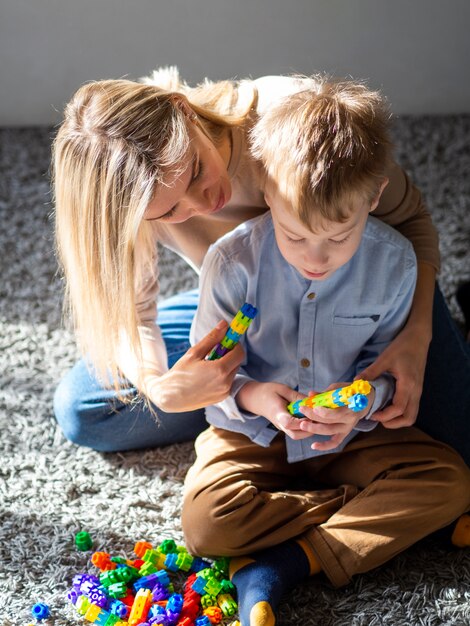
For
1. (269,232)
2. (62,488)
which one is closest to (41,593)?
(62,488)

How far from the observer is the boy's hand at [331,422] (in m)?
1.17

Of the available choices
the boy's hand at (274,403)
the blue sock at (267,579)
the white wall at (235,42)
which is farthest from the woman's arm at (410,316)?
the white wall at (235,42)

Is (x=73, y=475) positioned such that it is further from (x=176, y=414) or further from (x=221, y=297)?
(x=221, y=297)

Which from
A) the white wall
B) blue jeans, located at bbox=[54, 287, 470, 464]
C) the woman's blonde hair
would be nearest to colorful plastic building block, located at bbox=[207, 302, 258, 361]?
the woman's blonde hair

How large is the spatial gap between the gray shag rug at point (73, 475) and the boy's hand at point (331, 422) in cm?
21

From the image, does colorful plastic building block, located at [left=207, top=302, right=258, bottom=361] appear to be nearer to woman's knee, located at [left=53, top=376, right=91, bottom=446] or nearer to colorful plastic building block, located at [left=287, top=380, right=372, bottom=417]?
colorful plastic building block, located at [left=287, top=380, right=372, bottom=417]

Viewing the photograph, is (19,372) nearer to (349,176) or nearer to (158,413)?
(158,413)

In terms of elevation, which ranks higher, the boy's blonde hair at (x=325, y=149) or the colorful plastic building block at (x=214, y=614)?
the boy's blonde hair at (x=325, y=149)

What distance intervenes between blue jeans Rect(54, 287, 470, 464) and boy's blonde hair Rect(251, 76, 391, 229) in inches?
14.7

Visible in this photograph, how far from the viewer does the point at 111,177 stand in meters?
1.07

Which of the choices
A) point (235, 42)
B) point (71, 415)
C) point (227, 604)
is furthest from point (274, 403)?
point (235, 42)

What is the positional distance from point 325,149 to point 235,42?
3.87 ft

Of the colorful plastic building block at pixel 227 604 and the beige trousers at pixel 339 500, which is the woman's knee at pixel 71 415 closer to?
the beige trousers at pixel 339 500

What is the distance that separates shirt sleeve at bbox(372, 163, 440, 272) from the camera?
1.33 m
